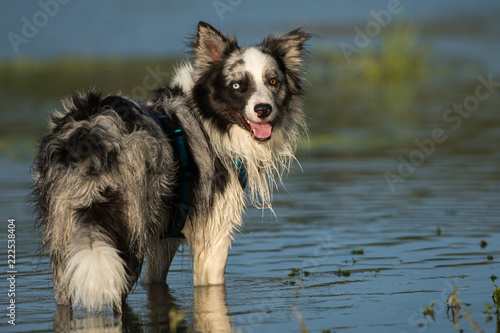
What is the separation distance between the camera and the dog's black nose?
593cm

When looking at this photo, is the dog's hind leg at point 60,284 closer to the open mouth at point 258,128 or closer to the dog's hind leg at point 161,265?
the dog's hind leg at point 161,265

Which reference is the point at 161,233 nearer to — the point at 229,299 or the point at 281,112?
the point at 229,299

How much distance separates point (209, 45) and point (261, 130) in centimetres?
83

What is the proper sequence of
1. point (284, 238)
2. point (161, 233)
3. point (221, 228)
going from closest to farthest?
point (161, 233)
point (221, 228)
point (284, 238)

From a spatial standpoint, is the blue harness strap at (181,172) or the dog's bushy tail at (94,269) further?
the blue harness strap at (181,172)

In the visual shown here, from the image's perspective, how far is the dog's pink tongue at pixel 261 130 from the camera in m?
6.09

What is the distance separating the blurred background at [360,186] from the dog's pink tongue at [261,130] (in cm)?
74

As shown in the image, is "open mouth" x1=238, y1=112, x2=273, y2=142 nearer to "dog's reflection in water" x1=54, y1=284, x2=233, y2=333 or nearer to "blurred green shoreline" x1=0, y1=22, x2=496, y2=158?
"dog's reflection in water" x1=54, y1=284, x2=233, y2=333

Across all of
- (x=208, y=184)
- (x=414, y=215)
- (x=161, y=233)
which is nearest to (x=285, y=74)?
(x=208, y=184)

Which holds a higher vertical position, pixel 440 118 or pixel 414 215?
pixel 440 118

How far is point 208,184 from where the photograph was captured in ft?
19.5

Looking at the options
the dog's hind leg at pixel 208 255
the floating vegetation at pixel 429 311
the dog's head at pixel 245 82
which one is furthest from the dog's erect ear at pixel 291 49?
the floating vegetation at pixel 429 311

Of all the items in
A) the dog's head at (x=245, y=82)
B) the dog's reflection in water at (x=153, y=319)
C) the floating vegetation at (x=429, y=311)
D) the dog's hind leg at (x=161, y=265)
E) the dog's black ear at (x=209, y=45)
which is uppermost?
the dog's black ear at (x=209, y=45)

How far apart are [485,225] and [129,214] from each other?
427 centimetres
